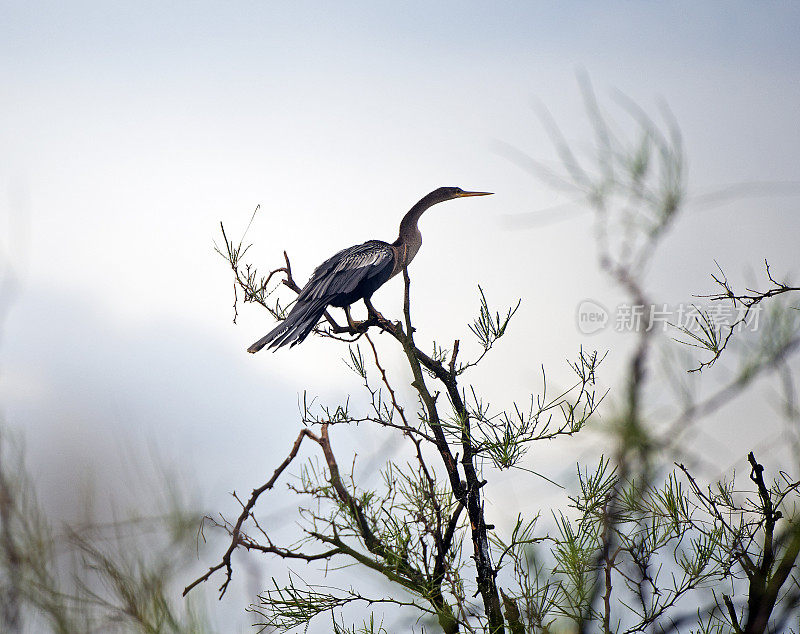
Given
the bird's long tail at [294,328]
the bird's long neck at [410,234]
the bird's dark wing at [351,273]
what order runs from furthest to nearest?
the bird's long neck at [410,234] → the bird's dark wing at [351,273] → the bird's long tail at [294,328]

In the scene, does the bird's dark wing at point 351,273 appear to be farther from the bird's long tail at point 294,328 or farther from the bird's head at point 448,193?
the bird's head at point 448,193

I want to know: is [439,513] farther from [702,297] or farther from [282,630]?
[702,297]

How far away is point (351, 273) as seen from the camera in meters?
2.38

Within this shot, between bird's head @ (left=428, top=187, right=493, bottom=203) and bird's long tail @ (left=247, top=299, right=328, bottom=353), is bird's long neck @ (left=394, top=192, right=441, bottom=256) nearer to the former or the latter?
bird's head @ (left=428, top=187, right=493, bottom=203)

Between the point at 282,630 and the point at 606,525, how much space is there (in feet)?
2.17

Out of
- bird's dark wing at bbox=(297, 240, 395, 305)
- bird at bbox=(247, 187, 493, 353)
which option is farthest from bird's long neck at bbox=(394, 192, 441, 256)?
bird's dark wing at bbox=(297, 240, 395, 305)

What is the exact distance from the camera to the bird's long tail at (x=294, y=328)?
2.05m

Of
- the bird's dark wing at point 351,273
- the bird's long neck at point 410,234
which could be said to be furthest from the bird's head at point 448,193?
the bird's dark wing at point 351,273

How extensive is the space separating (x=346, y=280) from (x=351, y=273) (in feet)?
0.17

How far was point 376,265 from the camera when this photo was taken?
2502 millimetres

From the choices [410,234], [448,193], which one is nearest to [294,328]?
[410,234]

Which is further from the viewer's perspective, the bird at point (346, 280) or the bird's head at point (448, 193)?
the bird's head at point (448, 193)

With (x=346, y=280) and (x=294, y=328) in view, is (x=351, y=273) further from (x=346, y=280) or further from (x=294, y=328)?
(x=294, y=328)

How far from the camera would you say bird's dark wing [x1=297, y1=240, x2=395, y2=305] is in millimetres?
2275
